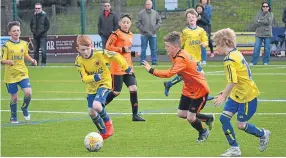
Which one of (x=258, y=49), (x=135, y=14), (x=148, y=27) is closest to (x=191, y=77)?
(x=258, y=49)

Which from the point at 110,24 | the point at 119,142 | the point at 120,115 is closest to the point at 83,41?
the point at 119,142

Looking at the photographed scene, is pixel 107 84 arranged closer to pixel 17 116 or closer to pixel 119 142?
pixel 119 142

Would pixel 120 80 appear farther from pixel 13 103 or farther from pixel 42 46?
pixel 42 46

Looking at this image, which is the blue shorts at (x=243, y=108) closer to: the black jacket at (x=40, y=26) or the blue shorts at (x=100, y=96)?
the blue shorts at (x=100, y=96)

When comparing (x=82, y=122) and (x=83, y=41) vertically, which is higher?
(x=83, y=41)

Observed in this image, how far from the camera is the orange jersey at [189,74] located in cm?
1195

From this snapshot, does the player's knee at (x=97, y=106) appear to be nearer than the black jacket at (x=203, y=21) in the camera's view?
Yes

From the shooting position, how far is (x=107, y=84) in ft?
41.0

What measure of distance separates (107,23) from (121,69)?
12.1m

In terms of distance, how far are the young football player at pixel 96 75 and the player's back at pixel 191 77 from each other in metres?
1.11

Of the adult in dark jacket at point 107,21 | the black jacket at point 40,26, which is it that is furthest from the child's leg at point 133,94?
the black jacket at point 40,26

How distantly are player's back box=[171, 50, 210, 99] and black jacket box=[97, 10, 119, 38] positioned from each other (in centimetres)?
1488

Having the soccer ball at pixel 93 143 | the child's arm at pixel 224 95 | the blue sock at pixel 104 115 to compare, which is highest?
the child's arm at pixel 224 95

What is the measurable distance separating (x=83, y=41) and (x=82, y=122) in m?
3.14
